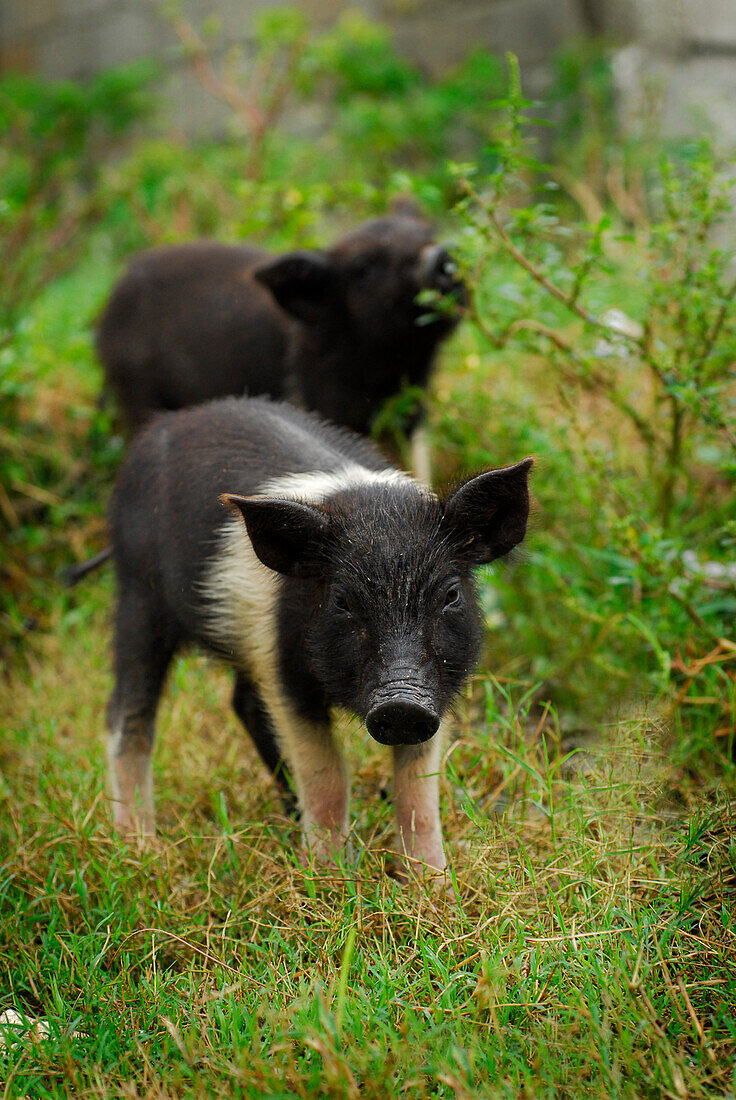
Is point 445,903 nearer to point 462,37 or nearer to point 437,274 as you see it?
point 437,274

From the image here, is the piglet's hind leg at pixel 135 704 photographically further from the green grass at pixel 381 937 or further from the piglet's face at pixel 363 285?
the piglet's face at pixel 363 285

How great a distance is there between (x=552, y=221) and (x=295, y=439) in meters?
1.20

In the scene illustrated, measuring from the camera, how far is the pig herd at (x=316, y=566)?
8.61ft

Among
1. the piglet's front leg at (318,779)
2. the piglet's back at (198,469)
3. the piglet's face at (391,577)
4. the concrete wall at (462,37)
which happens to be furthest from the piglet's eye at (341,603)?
the concrete wall at (462,37)

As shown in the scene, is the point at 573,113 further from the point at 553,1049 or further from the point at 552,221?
the point at 553,1049

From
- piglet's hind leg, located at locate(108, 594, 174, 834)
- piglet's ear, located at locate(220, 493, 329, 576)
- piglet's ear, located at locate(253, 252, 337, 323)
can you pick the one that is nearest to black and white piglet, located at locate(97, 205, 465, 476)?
→ piglet's ear, located at locate(253, 252, 337, 323)

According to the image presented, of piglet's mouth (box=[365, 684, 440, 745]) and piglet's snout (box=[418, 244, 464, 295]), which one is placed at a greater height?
piglet's snout (box=[418, 244, 464, 295])

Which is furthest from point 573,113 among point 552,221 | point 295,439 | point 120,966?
point 120,966

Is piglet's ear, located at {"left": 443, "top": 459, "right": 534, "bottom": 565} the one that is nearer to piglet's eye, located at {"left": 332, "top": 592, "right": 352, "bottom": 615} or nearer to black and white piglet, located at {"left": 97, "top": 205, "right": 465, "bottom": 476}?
piglet's eye, located at {"left": 332, "top": 592, "right": 352, "bottom": 615}

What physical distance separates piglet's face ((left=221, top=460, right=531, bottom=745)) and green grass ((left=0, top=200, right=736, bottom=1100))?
1.37 feet

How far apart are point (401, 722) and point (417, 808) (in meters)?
0.53

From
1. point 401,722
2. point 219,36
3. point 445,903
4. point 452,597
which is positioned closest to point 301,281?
point 452,597

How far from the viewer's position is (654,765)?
326 cm

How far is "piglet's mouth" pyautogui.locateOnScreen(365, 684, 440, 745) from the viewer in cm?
242
